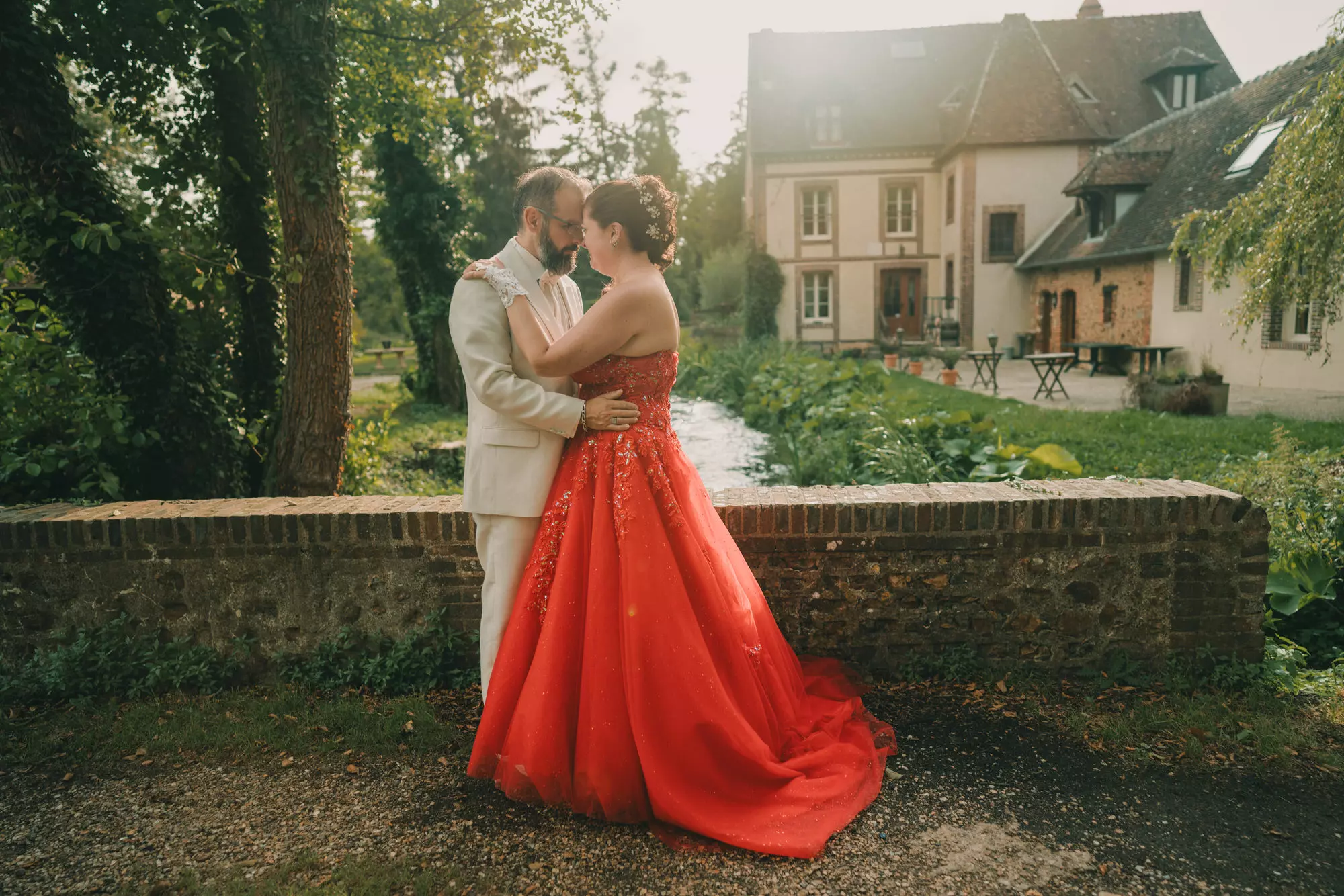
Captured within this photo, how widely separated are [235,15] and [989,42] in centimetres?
3352

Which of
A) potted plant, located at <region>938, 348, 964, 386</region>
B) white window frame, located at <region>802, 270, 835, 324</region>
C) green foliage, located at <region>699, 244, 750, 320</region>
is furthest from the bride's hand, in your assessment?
green foliage, located at <region>699, 244, 750, 320</region>

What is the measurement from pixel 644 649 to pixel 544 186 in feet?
5.67

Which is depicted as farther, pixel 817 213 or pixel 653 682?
pixel 817 213

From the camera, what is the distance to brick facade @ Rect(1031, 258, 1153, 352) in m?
20.5

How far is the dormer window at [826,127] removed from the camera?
30.8m

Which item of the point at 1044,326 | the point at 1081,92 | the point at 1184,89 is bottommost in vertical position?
the point at 1044,326

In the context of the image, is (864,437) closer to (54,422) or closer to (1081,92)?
(54,422)

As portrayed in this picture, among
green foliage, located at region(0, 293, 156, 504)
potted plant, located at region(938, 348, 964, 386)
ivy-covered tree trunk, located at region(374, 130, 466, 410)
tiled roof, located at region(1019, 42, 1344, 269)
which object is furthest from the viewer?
potted plant, located at region(938, 348, 964, 386)

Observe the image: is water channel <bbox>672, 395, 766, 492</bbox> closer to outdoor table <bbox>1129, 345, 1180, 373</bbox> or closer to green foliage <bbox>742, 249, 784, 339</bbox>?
outdoor table <bbox>1129, 345, 1180, 373</bbox>

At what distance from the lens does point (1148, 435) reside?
10227mm

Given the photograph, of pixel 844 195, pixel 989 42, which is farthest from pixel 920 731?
pixel 989 42

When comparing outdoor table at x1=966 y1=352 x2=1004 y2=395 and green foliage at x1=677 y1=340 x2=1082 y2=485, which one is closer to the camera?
green foliage at x1=677 y1=340 x2=1082 y2=485

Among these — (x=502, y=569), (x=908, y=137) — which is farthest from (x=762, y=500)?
(x=908, y=137)

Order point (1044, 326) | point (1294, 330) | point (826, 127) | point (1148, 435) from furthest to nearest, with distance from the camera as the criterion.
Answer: point (826, 127) → point (1044, 326) → point (1294, 330) → point (1148, 435)
